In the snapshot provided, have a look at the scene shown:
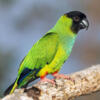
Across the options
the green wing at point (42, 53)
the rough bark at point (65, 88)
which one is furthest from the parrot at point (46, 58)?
the rough bark at point (65, 88)

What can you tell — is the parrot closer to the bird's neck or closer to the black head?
the bird's neck

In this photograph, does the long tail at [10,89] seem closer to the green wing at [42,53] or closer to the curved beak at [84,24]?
the green wing at [42,53]

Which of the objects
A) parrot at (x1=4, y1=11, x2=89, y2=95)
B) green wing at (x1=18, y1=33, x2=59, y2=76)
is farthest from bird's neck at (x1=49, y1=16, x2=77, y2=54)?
green wing at (x1=18, y1=33, x2=59, y2=76)

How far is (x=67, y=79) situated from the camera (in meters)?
5.75

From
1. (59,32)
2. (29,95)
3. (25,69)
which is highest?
(59,32)

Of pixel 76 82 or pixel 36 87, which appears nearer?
pixel 36 87

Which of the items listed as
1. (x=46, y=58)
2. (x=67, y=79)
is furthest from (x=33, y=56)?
(x=67, y=79)

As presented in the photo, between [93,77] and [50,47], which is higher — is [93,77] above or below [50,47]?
below

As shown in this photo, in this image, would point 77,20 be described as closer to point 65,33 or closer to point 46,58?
point 65,33

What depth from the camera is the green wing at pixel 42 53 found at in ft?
19.4

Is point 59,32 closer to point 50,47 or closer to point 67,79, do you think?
point 50,47

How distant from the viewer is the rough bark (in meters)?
5.14

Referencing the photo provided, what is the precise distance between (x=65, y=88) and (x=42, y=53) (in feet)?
2.33

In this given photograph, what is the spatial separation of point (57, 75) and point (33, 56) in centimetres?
44
